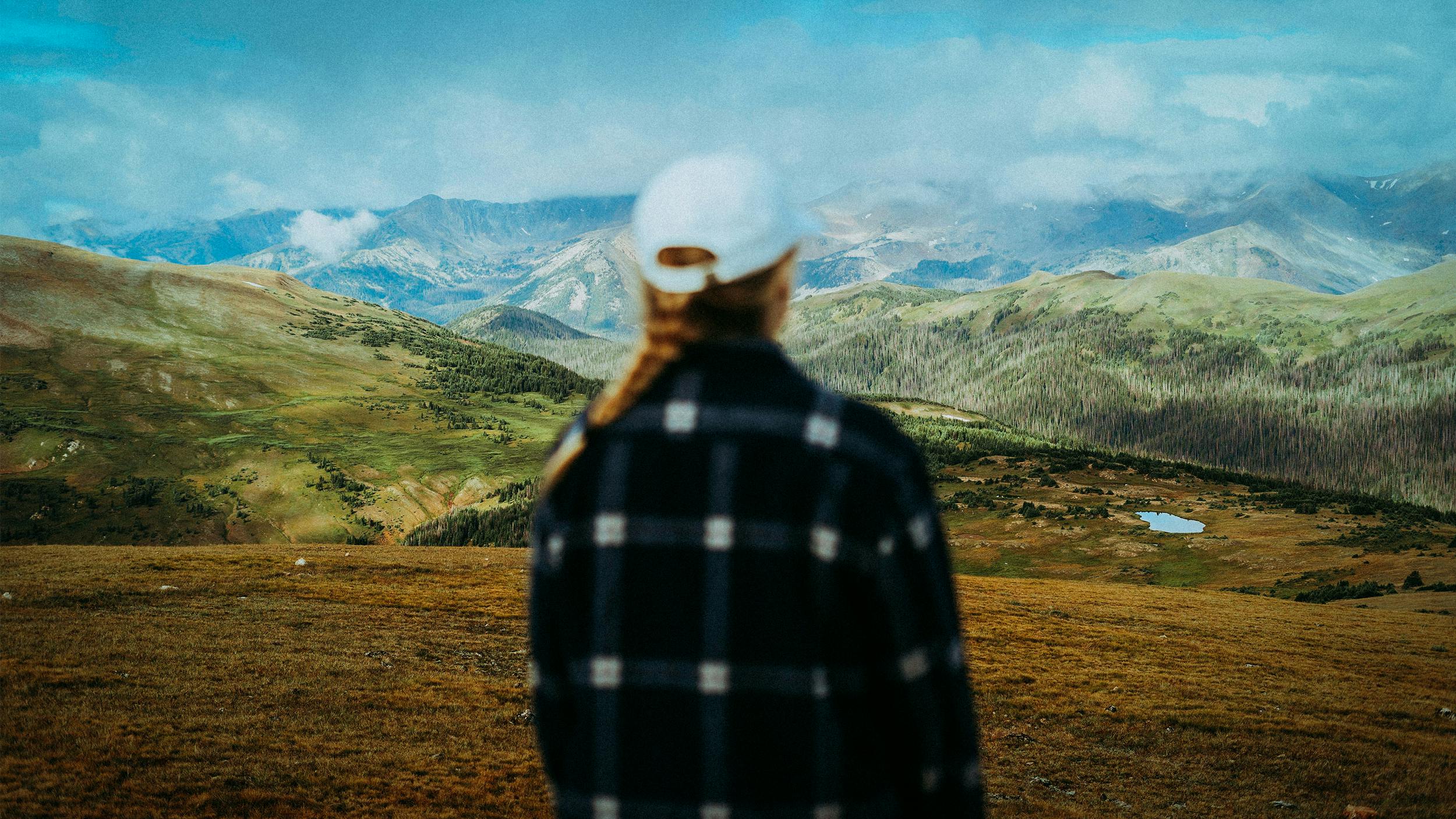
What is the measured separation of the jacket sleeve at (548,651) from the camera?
356 centimetres

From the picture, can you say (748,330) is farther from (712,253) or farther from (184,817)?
(184,817)

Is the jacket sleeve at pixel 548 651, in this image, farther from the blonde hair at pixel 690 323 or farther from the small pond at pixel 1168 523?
the small pond at pixel 1168 523

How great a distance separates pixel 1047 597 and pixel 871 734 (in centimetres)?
7010

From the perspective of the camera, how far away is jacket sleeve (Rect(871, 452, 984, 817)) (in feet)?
9.82

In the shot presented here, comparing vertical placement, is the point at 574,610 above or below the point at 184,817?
above

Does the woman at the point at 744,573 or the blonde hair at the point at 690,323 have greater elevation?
the blonde hair at the point at 690,323

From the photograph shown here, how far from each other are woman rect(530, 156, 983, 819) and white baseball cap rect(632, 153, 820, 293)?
11 millimetres

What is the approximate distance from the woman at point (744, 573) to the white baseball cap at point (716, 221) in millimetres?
11

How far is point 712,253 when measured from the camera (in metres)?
3.30

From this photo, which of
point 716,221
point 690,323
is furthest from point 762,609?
point 716,221

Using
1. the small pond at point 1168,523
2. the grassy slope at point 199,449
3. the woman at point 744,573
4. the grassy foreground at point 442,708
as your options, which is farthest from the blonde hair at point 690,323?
the grassy slope at point 199,449

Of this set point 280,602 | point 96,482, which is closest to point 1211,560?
point 280,602

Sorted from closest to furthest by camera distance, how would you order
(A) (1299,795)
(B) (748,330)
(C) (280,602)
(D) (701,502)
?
(D) (701,502)
(B) (748,330)
(A) (1299,795)
(C) (280,602)

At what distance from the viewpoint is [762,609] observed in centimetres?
310
